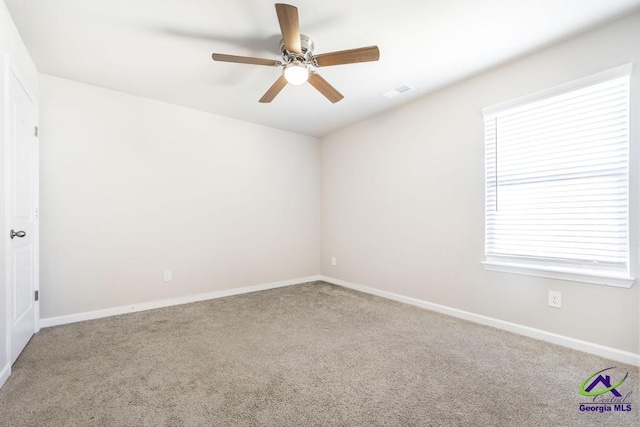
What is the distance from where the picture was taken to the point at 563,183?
2.30m

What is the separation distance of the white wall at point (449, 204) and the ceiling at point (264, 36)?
0.22 m

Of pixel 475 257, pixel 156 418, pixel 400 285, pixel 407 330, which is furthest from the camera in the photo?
pixel 400 285

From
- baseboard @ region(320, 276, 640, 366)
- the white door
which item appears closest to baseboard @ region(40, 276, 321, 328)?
the white door

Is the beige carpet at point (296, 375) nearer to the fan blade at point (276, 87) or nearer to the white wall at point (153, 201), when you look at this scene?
the white wall at point (153, 201)

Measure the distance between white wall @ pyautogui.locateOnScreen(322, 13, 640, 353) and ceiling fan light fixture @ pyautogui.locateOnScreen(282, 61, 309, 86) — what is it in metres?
1.72

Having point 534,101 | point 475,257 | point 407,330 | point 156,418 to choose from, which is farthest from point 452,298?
point 156,418

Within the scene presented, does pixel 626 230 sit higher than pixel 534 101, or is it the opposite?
pixel 534 101

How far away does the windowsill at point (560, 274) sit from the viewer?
2.02m

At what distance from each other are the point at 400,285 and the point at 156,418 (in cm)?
279

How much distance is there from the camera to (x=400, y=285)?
11.7 feet

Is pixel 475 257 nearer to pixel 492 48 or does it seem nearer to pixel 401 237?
pixel 401 237

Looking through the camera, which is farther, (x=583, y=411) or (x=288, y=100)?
(x=288, y=100)

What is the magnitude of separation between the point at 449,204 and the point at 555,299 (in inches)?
47.4

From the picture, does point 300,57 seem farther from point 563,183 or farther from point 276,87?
point 563,183
